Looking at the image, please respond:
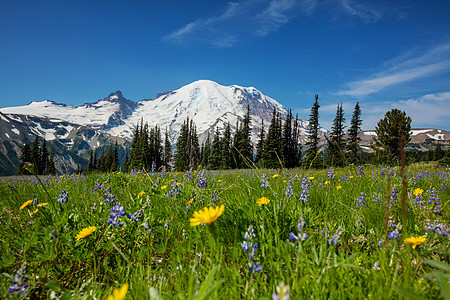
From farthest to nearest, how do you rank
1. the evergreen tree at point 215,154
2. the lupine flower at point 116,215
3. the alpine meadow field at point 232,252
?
1. the evergreen tree at point 215,154
2. the lupine flower at point 116,215
3. the alpine meadow field at point 232,252

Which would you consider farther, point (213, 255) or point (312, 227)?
point (312, 227)

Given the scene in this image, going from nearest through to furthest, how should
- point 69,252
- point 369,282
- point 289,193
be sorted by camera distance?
point 369,282, point 69,252, point 289,193

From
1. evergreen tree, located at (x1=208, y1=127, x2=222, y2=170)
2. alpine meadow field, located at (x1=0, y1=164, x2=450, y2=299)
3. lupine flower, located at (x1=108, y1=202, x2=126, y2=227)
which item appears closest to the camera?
alpine meadow field, located at (x1=0, y1=164, x2=450, y2=299)

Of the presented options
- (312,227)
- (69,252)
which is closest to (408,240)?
(312,227)

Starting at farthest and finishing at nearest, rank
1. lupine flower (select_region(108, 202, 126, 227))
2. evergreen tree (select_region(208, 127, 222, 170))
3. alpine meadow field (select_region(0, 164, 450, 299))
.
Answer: evergreen tree (select_region(208, 127, 222, 170)), lupine flower (select_region(108, 202, 126, 227)), alpine meadow field (select_region(0, 164, 450, 299))

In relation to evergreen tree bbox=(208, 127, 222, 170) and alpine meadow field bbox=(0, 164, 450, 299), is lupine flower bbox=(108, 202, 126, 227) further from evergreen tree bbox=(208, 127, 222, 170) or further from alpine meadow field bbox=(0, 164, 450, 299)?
evergreen tree bbox=(208, 127, 222, 170)

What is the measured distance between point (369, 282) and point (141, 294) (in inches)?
59.7

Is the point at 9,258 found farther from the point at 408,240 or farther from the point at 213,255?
the point at 408,240

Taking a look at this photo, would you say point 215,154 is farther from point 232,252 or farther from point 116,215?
point 232,252

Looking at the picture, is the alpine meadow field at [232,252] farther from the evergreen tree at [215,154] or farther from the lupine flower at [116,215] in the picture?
the evergreen tree at [215,154]

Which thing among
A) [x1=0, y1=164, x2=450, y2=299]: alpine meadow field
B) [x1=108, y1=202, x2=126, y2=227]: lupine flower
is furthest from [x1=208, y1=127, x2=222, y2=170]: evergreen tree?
[x1=108, y1=202, x2=126, y2=227]: lupine flower

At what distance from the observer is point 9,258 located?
1.61m

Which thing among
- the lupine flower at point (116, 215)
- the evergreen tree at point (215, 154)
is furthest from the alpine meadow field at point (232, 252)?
the evergreen tree at point (215, 154)

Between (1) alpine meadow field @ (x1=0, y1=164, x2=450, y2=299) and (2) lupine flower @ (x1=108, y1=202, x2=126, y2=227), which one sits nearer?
(1) alpine meadow field @ (x1=0, y1=164, x2=450, y2=299)
